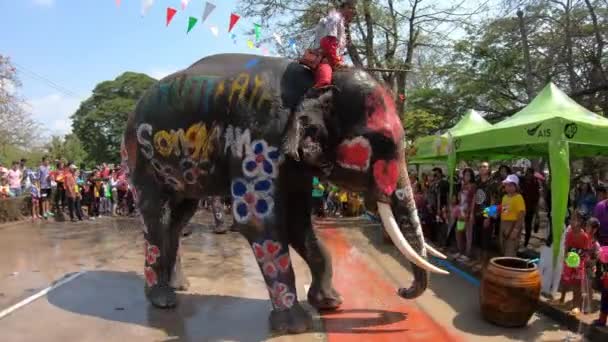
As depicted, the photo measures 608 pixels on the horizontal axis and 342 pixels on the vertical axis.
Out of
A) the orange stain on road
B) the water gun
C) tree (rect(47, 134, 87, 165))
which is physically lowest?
the orange stain on road

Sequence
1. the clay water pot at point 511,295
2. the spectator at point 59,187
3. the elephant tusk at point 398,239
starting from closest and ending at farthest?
the elephant tusk at point 398,239, the clay water pot at point 511,295, the spectator at point 59,187

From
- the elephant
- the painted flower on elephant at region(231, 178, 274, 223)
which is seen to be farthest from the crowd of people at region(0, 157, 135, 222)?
the painted flower on elephant at region(231, 178, 274, 223)

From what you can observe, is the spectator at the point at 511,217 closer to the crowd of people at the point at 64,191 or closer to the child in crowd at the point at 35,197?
the crowd of people at the point at 64,191

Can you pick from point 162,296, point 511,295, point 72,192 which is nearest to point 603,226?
point 511,295

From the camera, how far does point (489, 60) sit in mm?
20328

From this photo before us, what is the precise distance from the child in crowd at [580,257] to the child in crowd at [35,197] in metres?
13.7

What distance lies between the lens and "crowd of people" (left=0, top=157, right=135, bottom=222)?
1468 cm

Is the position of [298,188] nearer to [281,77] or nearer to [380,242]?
[281,77]

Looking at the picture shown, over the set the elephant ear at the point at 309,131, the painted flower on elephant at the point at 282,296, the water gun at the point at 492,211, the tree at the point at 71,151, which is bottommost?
the painted flower on elephant at the point at 282,296

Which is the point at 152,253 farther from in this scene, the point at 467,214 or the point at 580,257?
the point at 467,214

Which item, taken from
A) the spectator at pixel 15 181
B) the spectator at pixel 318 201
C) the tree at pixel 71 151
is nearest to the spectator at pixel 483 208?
the spectator at pixel 318 201

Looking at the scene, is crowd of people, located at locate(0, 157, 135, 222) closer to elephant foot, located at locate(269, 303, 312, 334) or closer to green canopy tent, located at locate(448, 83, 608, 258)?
elephant foot, located at locate(269, 303, 312, 334)

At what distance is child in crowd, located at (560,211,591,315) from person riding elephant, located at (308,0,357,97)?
3199 millimetres

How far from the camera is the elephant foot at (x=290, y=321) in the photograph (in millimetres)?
5016
